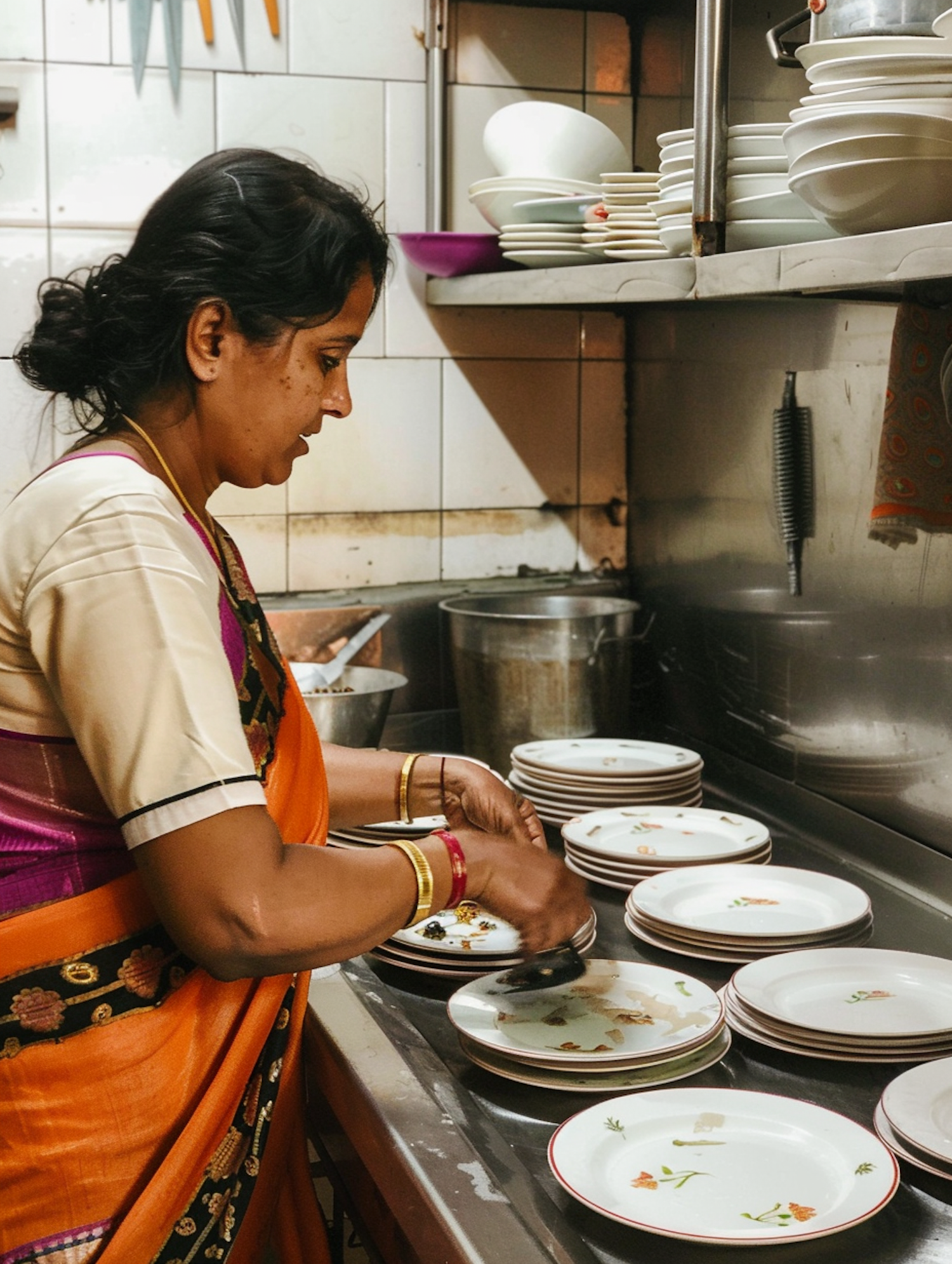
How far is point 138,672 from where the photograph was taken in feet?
3.11

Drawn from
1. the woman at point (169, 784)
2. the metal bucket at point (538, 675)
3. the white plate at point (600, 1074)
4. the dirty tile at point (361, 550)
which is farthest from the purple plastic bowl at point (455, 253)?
the white plate at point (600, 1074)

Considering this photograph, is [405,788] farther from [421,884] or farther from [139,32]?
[139,32]

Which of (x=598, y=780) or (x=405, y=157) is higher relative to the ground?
(x=405, y=157)

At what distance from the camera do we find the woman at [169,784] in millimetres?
964

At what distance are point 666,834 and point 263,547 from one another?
37.9 inches

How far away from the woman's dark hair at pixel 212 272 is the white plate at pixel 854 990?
0.76 m

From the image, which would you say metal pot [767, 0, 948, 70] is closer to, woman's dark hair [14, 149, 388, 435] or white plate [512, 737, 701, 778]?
woman's dark hair [14, 149, 388, 435]

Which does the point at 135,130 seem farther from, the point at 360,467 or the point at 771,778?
the point at 771,778

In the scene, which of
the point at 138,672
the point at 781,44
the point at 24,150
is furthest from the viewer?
the point at 24,150

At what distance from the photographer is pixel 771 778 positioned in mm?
2090

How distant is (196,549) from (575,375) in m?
1.61

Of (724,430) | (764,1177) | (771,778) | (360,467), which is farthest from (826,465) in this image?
(764,1177)

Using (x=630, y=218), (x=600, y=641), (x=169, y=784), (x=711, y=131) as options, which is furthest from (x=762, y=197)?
(x=600, y=641)

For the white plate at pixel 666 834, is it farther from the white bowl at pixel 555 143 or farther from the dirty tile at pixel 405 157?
the dirty tile at pixel 405 157
